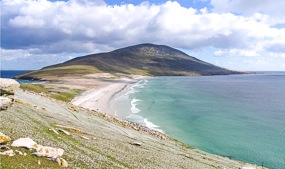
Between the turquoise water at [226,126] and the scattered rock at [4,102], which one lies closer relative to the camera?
the scattered rock at [4,102]

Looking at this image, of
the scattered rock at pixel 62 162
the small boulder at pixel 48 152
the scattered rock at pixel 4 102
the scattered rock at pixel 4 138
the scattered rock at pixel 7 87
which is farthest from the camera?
the scattered rock at pixel 7 87

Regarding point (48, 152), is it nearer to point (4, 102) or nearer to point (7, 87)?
point (4, 102)

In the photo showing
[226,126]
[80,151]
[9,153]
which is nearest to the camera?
[9,153]

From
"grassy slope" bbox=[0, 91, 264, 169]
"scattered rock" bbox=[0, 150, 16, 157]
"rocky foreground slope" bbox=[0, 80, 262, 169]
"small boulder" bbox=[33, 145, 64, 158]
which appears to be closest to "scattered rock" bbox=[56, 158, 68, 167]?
"rocky foreground slope" bbox=[0, 80, 262, 169]

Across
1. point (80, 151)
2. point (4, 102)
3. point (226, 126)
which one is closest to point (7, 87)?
point (4, 102)

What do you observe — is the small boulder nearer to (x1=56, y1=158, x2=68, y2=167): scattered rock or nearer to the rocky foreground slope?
the rocky foreground slope

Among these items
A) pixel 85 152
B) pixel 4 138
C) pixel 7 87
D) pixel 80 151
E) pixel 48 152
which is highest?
pixel 7 87

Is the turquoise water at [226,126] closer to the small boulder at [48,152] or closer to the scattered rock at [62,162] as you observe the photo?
the small boulder at [48,152]

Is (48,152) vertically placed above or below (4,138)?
below

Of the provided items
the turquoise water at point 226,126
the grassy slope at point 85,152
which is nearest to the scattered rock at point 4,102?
the grassy slope at point 85,152

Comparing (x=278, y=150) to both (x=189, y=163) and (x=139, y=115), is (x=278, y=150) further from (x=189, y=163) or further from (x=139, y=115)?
(x=139, y=115)

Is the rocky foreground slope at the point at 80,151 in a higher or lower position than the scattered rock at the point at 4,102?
lower

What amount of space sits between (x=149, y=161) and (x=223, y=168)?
14945 mm

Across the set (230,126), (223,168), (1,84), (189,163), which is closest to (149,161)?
(189,163)
